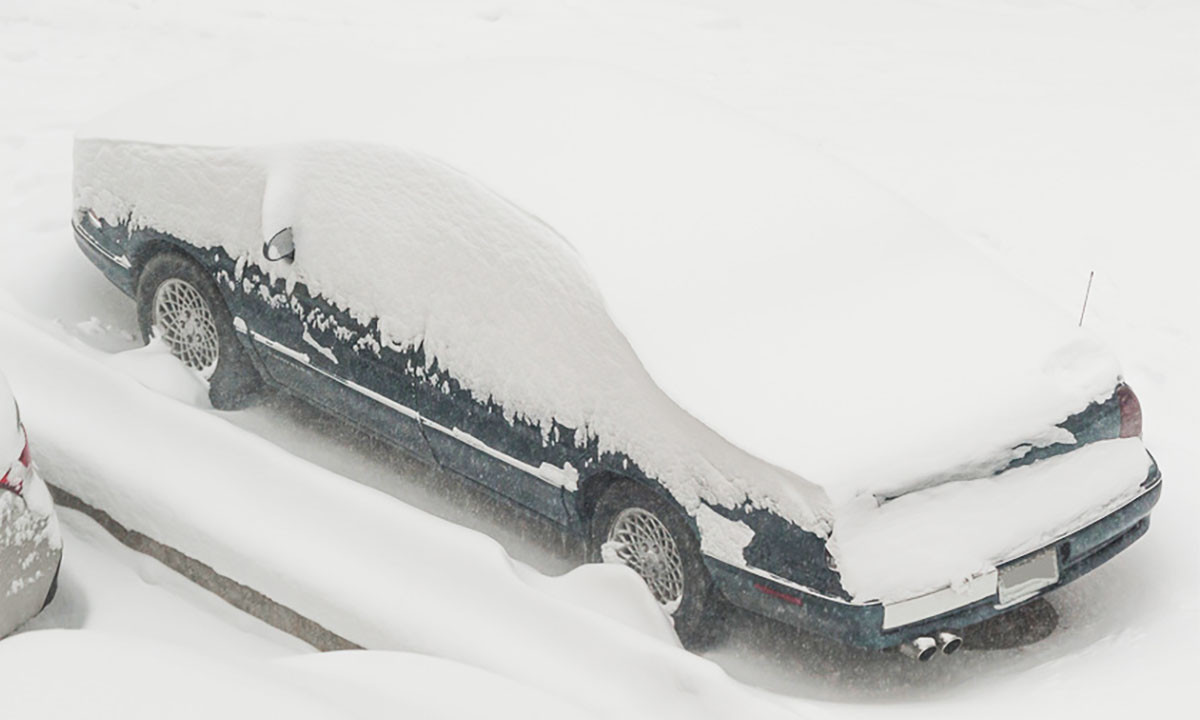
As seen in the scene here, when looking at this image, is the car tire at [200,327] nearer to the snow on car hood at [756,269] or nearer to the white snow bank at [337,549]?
the snow on car hood at [756,269]

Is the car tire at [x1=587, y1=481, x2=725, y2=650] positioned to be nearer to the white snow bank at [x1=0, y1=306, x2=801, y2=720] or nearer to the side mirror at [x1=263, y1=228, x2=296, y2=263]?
the white snow bank at [x1=0, y1=306, x2=801, y2=720]

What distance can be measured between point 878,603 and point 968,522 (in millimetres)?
413

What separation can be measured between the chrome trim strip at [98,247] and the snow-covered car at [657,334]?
22 mm

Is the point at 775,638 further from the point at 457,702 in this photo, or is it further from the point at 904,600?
the point at 457,702

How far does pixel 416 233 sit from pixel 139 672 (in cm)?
315

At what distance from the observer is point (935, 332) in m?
5.33

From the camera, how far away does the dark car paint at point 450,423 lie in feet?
15.7

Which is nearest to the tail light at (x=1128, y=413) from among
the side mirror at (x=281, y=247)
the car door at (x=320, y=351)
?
the car door at (x=320, y=351)

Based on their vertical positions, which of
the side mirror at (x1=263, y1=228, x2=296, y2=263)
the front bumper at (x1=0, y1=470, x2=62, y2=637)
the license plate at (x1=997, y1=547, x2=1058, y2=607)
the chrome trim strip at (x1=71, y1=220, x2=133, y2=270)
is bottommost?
the front bumper at (x1=0, y1=470, x2=62, y2=637)

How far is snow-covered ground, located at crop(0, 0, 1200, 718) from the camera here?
4.62 meters

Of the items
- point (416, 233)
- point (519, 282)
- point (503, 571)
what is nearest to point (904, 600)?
point (503, 571)

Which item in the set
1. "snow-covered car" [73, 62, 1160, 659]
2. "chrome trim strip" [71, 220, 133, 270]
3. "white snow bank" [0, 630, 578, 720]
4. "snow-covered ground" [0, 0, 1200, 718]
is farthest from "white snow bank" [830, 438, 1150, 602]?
"chrome trim strip" [71, 220, 133, 270]

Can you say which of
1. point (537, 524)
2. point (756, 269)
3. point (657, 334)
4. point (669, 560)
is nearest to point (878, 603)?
point (669, 560)

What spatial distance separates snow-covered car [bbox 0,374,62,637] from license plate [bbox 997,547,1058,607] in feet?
9.80
